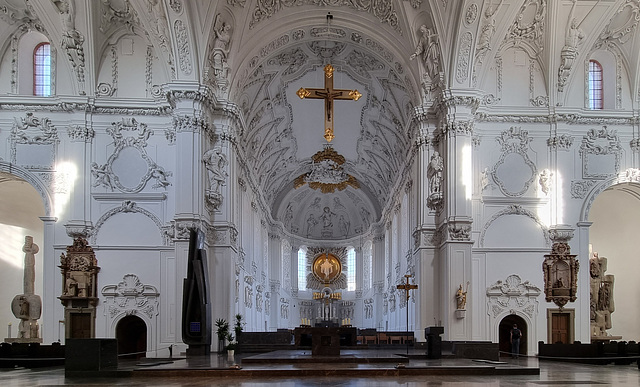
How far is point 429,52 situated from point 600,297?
11.7 metres

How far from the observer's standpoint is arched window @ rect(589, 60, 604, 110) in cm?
2966

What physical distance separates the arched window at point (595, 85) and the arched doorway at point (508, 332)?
8.56 metres

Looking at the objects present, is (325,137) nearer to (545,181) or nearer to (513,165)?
(513,165)

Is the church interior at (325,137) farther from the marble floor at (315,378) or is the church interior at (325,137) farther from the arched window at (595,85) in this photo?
the marble floor at (315,378)

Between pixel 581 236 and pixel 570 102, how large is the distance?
5.07 m

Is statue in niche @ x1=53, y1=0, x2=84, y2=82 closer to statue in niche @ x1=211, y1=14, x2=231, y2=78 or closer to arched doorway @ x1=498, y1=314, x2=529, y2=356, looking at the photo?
statue in niche @ x1=211, y1=14, x2=231, y2=78

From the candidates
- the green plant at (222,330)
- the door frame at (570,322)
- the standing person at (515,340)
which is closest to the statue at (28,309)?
the green plant at (222,330)

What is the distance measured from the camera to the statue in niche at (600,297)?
3025 centimetres

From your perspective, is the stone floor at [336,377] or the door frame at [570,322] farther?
the door frame at [570,322]

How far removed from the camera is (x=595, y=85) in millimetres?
29812

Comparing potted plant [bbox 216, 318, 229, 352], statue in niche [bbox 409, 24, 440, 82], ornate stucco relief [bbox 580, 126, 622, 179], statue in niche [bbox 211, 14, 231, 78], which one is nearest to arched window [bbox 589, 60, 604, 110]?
ornate stucco relief [bbox 580, 126, 622, 179]

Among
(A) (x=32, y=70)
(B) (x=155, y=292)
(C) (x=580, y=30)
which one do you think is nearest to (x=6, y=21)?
(A) (x=32, y=70)

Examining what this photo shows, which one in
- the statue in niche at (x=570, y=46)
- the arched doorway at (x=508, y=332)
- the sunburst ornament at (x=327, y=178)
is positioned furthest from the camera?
the sunburst ornament at (x=327, y=178)

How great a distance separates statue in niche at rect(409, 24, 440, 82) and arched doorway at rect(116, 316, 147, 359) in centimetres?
1399
